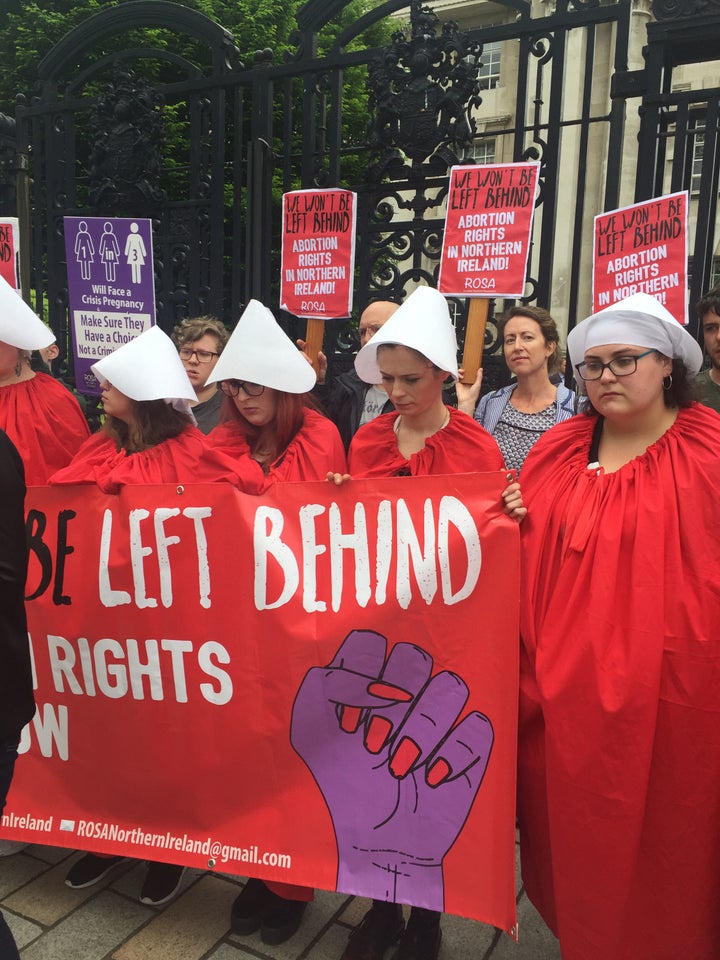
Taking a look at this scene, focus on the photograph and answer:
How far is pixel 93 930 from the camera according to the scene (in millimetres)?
2744

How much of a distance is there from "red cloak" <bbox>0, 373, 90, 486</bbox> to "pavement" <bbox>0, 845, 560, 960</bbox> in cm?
179

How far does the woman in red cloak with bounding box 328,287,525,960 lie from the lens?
2.66 m

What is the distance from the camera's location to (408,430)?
3084 millimetres

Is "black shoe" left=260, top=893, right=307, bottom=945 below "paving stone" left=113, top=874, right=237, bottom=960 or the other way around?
the other way around

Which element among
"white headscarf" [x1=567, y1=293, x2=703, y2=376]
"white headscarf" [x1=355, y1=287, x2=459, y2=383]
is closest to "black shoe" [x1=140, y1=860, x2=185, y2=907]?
"white headscarf" [x1=355, y1=287, x2=459, y2=383]

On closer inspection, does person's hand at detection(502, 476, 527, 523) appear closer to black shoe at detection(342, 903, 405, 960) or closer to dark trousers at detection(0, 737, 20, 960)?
black shoe at detection(342, 903, 405, 960)

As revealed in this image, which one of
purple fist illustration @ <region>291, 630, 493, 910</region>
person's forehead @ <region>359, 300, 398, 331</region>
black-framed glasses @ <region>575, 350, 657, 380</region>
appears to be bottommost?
purple fist illustration @ <region>291, 630, 493, 910</region>

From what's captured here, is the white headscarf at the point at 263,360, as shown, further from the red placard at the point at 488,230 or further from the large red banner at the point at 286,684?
the red placard at the point at 488,230

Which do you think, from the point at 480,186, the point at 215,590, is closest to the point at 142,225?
the point at 480,186

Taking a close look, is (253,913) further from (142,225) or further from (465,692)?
(142,225)

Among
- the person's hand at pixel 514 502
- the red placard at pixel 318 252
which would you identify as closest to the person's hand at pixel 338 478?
the person's hand at pixel 514 502

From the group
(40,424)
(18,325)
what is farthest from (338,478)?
(40,424)

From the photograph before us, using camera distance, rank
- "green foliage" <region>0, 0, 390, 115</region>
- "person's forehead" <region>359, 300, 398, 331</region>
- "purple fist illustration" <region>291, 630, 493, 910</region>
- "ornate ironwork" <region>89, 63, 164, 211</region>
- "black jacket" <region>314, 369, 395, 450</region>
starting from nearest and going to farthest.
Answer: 1. "purple fist illustration" <region>291, 630, 493, 910</region>
2. "person's forehead" <region>359, 300, 398, 331</region>
3. "black jacket" <region>314, 369, 395, 450</region>
4. "ornate ironwork" <region>89, 63, 164, 211</region>
5. "green foliage" <region>0, 0, 390, 115</region>

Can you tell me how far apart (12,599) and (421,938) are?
171cm
